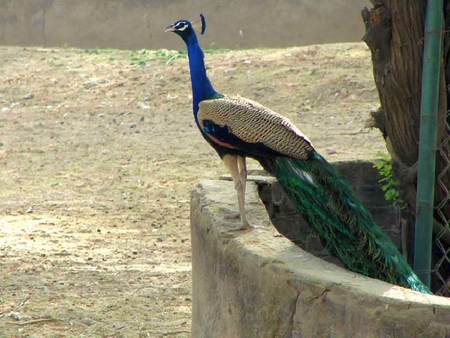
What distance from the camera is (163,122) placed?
8.29 meters

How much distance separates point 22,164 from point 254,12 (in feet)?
16.4

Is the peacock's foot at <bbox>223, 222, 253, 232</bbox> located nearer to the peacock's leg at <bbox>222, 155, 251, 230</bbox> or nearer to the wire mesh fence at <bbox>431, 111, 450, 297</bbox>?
the peacock's leg at <bbox>222, 155, 251, 230</bbox>

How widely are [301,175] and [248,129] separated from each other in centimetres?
33

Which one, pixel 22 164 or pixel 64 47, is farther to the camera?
pixel 64 47

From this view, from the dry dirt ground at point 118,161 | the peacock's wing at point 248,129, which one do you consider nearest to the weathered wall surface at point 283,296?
the peacock's wing at point 248,129

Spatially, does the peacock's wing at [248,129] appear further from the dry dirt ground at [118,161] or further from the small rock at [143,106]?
the small rock at [143,106]

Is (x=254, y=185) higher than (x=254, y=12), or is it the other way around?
(x=254, y=12)

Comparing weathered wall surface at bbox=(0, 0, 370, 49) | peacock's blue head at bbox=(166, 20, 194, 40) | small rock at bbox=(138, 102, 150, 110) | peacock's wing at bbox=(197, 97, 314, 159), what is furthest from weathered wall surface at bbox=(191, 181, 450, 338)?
weathered wall surface at bbox=(0, 0, 370, 49)

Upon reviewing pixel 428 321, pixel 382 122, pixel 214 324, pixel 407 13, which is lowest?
pixel 214 324

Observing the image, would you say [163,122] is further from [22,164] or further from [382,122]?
[382,122]

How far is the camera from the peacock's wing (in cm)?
326

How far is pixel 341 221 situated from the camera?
121 inches

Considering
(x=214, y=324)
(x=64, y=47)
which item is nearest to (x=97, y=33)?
(x=64, y=47)

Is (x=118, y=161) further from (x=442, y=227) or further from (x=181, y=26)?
(x=442, y=227)
